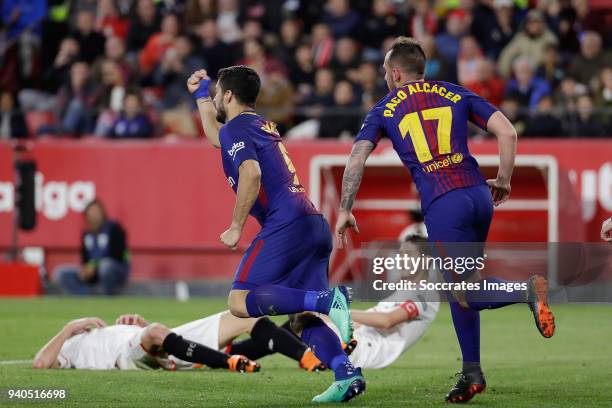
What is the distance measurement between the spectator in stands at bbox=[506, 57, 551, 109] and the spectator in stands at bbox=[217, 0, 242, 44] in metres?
5.00

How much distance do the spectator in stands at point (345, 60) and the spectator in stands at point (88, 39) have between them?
439cm

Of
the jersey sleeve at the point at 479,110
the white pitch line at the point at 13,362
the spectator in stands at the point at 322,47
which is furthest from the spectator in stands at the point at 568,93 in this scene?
the jersey sleeve at the point at 479,110

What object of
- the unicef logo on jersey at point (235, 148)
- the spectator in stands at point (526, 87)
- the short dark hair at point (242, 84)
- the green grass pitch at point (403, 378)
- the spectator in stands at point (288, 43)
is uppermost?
the spectator in stands at point (288, 43)

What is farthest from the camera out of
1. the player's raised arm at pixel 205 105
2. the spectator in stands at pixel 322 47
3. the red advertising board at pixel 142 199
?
the spectator in stands at pixel 322 47

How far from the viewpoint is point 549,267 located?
15.2 metres

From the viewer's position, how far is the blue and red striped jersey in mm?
8008

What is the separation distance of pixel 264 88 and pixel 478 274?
39.4 feet

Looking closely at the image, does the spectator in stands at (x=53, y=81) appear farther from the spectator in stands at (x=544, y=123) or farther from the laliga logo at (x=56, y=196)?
the spectator in stands at (x=544, y=123)

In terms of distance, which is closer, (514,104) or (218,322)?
(218,322)

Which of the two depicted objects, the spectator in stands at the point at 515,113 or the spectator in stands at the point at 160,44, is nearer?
the spectator in stands at the point at 515,113

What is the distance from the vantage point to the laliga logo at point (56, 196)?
19.3 metres

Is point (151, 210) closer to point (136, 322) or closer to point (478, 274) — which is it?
point (136, 322)

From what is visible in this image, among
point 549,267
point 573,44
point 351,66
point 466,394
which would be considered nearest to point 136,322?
point 466,394

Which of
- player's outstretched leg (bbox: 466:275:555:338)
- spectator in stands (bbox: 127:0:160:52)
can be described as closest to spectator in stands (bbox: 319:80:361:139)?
spectator in stands (bbox: 127:0:160:52)
